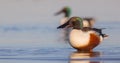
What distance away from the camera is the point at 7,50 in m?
8.82

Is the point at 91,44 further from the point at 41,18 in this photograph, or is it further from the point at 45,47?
the point at 41,18

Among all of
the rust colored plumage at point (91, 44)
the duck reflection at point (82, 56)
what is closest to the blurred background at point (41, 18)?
the rust colored plumage at point (91, 44)

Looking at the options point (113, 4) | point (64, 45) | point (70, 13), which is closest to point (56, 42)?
point (64, 45)

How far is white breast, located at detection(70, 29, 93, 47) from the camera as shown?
884 centimetres

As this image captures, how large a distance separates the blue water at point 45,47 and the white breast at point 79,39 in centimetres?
14

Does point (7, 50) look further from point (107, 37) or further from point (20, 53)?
point (107, 37)

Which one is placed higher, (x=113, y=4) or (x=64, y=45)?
(x=113, y=4)

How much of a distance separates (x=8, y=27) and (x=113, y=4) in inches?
119

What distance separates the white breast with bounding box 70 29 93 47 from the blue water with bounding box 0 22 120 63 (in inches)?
5.6

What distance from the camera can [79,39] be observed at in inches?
348

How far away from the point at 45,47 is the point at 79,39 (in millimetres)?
574

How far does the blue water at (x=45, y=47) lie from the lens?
7926 mm

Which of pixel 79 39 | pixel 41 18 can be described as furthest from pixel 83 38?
pixel 41 18

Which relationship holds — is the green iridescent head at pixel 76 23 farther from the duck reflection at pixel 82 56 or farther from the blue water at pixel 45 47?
the duck reflection at pixel 82 56
